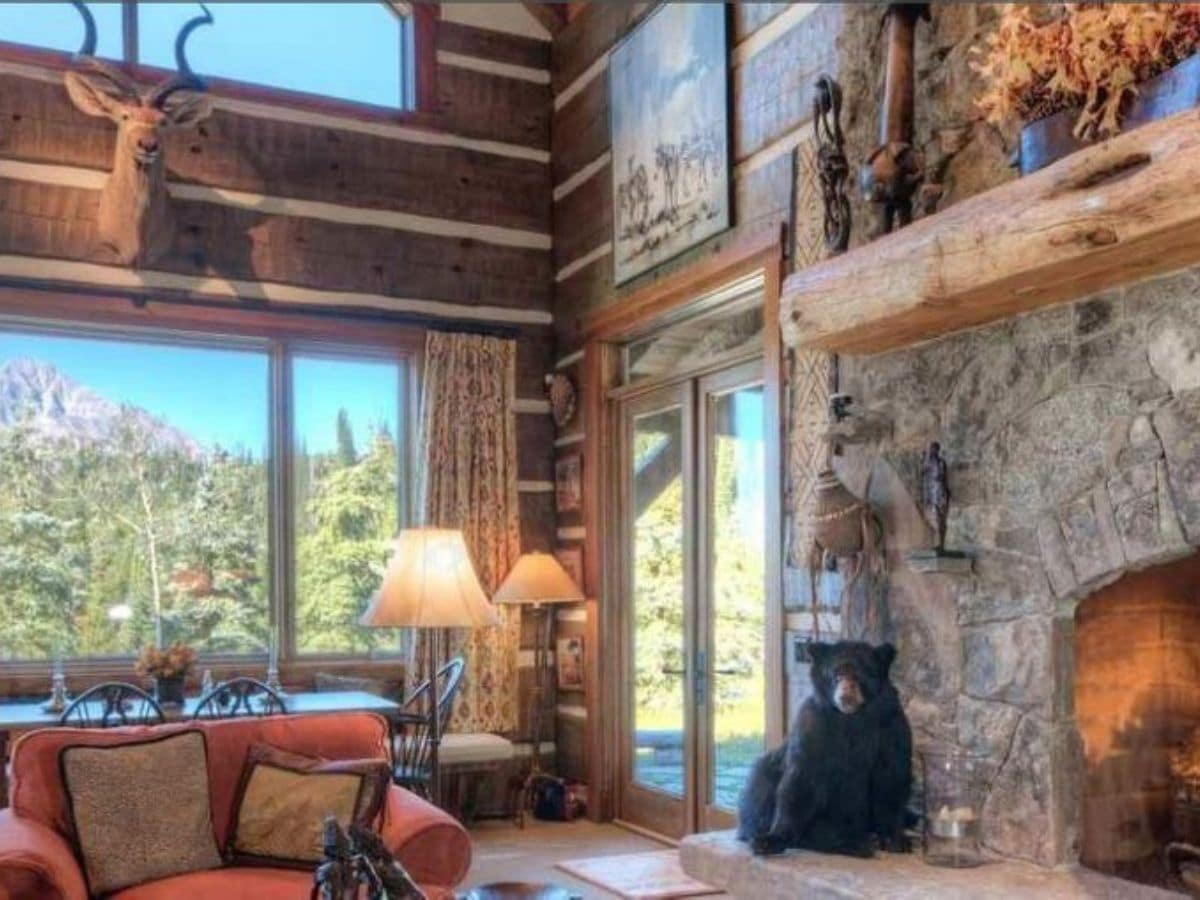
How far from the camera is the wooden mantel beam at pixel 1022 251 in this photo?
8.52ft

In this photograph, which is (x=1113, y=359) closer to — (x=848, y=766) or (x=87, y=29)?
(x=848, y=766)

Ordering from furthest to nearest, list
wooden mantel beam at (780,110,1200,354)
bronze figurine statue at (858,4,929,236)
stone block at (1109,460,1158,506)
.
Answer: bronze figurine statue at (858,4,929,236) → stone block at (1109,460,1158,506) → wooden mantel beam at (780,110,1200,354)

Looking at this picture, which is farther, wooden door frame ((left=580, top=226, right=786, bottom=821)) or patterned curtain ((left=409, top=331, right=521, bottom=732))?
patterned curtain ((left=409, top=331, right=521, bottom=732))

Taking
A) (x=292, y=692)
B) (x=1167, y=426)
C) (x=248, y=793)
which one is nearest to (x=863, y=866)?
(x=1167, y=426)

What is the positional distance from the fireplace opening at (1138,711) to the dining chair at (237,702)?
3036mm

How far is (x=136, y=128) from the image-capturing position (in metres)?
5.29

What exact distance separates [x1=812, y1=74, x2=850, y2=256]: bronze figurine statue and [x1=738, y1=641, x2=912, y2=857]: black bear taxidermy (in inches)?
53.9

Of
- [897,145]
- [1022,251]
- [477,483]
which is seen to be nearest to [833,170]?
[897,145]

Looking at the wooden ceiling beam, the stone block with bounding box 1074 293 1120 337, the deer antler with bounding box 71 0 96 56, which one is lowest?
the stone block with bounding box 1074 293 1120 337

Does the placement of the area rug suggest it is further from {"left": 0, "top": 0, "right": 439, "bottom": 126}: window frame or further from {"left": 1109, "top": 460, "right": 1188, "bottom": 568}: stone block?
{"left": 0, "top": 0, "right": 439, "bottom": 126}: window frame

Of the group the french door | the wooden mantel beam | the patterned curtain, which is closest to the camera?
the wooden mantel beam

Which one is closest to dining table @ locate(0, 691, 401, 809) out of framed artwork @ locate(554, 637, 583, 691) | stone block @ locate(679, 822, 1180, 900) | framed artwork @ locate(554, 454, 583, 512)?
framed artwork @ locate(554, 637, 583, 691)

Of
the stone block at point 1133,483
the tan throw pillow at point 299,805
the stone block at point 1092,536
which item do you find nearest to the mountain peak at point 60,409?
the tan throw pillow at point 299,805

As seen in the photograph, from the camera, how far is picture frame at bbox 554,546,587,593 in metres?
6.14
